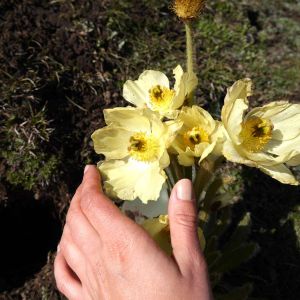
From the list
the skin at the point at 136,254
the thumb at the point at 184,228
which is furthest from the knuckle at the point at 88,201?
the thumb at the point at 184,228

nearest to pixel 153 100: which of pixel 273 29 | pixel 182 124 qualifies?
pixel 182 124

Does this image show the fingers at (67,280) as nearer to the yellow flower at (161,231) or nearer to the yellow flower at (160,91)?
the yellow flower at (161,231)

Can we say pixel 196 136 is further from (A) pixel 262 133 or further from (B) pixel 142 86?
(B) pixel 142 86

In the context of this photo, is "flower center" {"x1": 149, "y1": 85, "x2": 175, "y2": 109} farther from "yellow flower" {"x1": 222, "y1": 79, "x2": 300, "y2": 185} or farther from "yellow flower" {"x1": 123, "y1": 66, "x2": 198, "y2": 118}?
"yellow flower" {"x1": 222, "y1": 79, "x2": 300, "y2": 185}

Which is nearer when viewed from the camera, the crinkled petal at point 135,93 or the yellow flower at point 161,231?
the yellow flower at point 161,231

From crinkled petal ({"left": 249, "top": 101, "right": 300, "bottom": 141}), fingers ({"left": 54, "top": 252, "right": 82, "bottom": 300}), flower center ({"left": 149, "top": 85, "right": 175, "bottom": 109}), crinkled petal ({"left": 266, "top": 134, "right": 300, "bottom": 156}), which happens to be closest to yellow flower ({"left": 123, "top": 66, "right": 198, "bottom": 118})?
flower center ({"left": 149, "top": 85, "right": 175, "bottom": 109})

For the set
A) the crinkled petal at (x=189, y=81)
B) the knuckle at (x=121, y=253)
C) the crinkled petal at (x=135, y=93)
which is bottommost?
the knuckle at (x=121, y=253)
